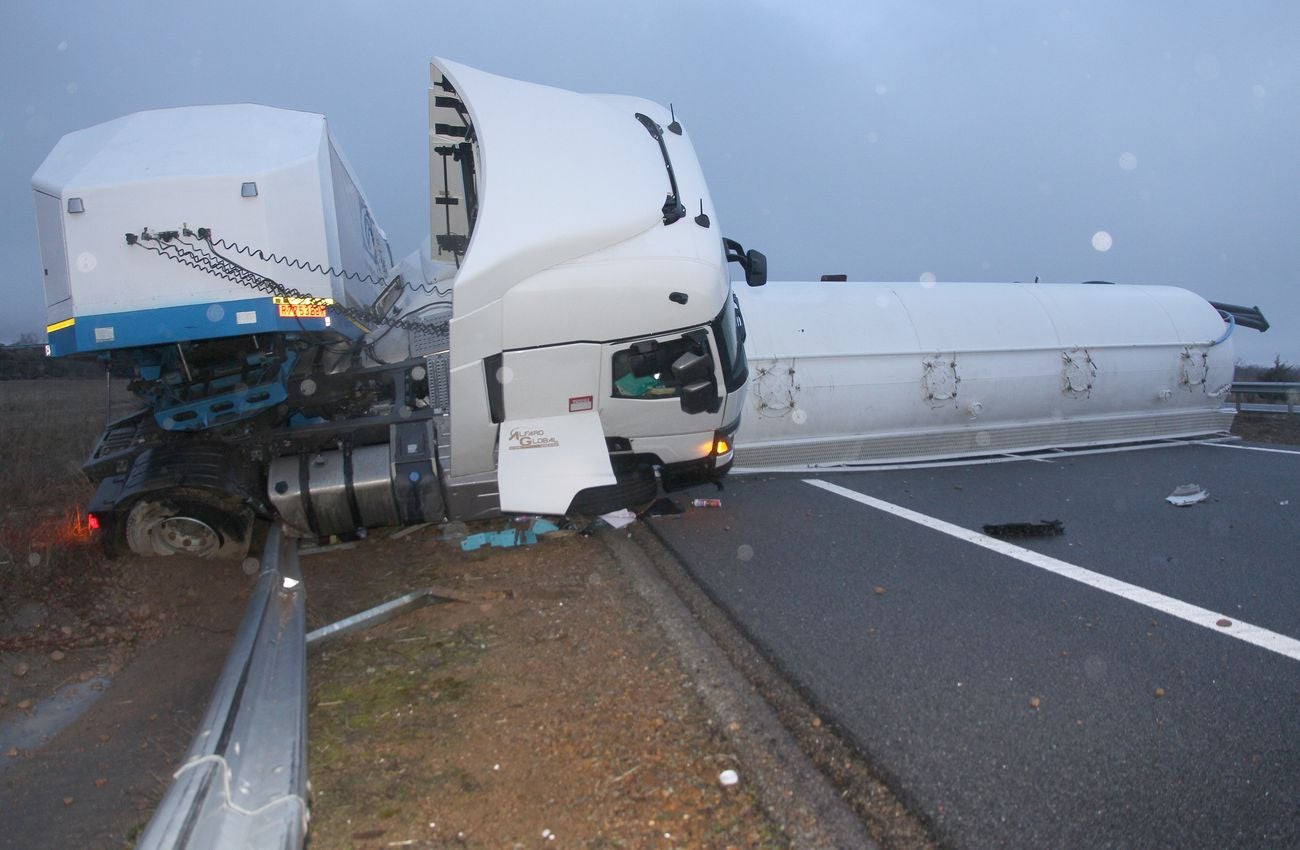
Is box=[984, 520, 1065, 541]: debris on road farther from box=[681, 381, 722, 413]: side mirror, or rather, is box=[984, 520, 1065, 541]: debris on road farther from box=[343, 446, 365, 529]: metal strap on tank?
box=[343, 446, 365, 529]: metal strap on tank

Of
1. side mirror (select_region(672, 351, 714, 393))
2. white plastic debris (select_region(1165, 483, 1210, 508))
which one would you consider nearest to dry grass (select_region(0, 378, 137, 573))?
side mirror (select_region(672, 351, 714, 393))

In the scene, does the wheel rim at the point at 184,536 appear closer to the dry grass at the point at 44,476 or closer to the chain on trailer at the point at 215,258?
the dry grass at the point at 44,476

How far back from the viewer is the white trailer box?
5.80m

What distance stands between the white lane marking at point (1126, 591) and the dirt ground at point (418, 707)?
113 inches

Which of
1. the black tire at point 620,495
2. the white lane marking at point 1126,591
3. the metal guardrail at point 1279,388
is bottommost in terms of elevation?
the white lane marking at point 1126,591

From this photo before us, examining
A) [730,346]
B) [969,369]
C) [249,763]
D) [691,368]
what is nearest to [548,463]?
[691,368]

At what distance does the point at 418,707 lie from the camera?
13.2 ft

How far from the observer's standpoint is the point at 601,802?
316 cm

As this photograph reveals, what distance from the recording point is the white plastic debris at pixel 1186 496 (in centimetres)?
813

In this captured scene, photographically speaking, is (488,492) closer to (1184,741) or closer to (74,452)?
(1184,741)

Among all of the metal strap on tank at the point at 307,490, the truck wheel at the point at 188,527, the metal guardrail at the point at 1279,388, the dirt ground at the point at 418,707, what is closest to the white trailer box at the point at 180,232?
the metal strap on tank at the point at 307,490

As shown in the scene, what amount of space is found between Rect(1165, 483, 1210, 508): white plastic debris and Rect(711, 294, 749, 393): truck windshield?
4500mm

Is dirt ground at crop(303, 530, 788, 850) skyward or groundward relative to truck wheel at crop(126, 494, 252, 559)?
groundward

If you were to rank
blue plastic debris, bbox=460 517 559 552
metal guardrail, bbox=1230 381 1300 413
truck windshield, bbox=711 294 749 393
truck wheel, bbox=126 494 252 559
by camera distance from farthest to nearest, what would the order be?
1. metal guardrail, bbox=1230 381 1300 413
2. blue plastic debris, bbox=460 517 559 552
3. truck windshield, bbox=711 294 749 393
4. truck wheel, bbox=126 494 252 559
